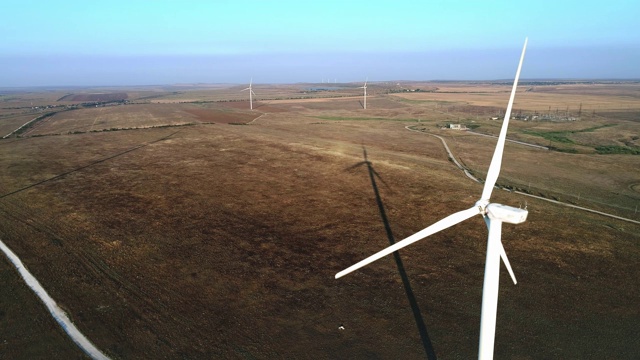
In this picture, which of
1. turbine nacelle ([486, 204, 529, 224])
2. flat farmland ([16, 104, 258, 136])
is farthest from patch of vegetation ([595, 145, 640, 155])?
flat farmland ([16, 104, 258, 136])

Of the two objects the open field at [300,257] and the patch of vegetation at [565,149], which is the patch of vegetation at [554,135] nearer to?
the patch of vegetation at [565,149]

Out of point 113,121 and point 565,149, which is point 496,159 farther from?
point 113,121

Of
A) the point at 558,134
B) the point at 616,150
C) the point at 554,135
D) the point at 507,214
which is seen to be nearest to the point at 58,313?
the point at 507,214

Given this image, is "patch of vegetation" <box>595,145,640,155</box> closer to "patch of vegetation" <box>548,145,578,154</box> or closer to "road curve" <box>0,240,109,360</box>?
"patch of vegetation" <box>548,145,578,154</box>

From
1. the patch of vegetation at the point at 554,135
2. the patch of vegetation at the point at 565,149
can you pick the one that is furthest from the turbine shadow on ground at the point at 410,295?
the patch of vegetation at the point at 554,135

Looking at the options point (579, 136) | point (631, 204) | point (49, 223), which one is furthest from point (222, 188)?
point (579, 136)

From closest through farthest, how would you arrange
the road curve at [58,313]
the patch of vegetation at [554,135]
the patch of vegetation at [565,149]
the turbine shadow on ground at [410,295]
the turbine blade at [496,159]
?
the turbine blade at [496,159] → the road curve at [58,313] → the turbine shadow on ground at [410,295] → the patch of vegetation at [565,149] → the patch of vegetation at [554,135]

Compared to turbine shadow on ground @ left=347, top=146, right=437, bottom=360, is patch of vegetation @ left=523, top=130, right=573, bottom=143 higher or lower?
higher
